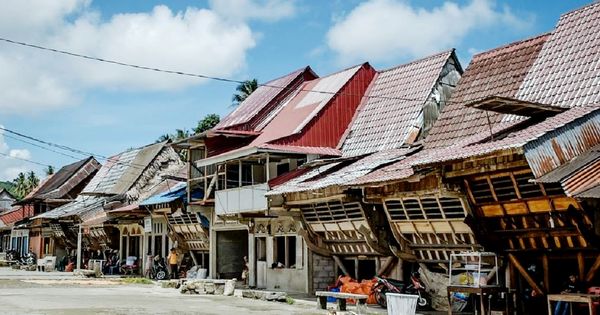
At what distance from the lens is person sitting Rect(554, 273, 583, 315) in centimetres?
1514

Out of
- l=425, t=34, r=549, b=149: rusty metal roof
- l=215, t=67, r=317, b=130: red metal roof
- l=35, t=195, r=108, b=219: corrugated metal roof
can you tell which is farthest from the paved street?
l=35, t=195, r=108, b=219: corrugated metal roof

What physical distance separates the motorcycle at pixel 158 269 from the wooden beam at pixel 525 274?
2152 centimetres

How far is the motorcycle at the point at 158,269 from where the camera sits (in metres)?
34.7

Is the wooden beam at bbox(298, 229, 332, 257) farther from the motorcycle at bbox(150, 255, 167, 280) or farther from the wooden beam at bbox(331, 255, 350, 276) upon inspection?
the motorcycle at bbox(150, 255, 167, 280)

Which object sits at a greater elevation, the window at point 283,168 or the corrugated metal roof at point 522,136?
the window at point 283,168

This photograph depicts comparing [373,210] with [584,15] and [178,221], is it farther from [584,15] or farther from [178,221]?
[178,221]

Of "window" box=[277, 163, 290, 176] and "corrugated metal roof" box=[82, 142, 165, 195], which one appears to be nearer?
"window" box=[277, 163, 290, 176]

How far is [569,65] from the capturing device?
18516 millimetres

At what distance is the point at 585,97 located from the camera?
16.7 meters

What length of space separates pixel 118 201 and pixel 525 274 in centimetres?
2766

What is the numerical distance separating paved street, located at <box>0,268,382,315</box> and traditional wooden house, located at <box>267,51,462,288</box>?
280 centimetres

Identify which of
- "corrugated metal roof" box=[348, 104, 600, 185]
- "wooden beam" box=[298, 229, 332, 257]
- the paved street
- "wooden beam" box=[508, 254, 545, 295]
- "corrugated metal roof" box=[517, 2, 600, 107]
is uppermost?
"corrugated metal roof" box=[517, 2, 600, 107]

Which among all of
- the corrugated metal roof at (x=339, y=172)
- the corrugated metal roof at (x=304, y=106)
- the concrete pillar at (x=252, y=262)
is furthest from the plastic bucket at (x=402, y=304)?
the concrete pillar at (x=252, y=262)

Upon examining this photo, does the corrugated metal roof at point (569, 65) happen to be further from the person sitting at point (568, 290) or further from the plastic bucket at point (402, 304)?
the plastic bucket at point (402, 304)
